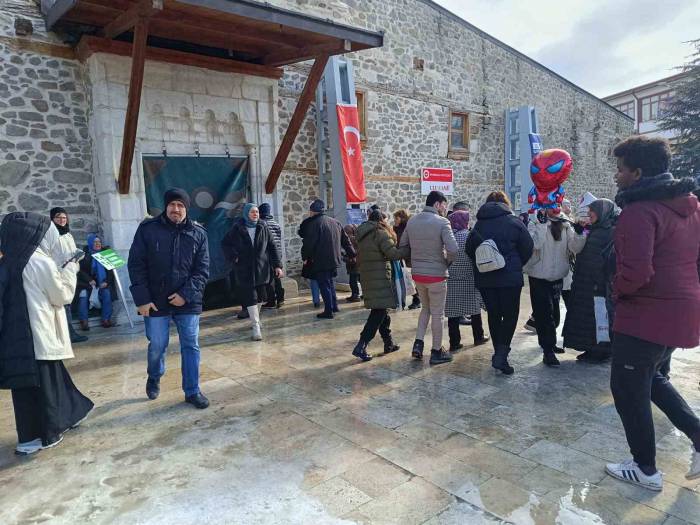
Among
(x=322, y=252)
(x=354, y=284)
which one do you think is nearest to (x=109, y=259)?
(x=322, y=252)

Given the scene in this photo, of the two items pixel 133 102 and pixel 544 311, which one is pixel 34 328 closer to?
pixel 133 102

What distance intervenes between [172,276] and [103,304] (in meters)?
3.55

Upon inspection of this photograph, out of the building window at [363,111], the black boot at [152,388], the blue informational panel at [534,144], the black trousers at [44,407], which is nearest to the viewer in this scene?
the black trousers at [44,407]

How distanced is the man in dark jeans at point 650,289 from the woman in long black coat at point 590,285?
1.74m

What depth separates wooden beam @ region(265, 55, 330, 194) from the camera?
7264mm

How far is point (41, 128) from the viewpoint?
6.57 metres

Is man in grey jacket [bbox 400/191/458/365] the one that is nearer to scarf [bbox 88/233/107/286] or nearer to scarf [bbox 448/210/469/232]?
scarf [bbox 448/210/469/232]

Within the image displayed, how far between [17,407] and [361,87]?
8.84 meters

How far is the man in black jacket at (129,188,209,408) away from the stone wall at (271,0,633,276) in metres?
5.24

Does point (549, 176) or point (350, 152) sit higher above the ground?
point (350, 152)

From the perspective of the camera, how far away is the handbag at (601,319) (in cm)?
419

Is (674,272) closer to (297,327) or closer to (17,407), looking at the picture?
(17,407)

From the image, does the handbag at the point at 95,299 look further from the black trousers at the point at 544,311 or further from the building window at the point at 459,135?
the building window at the point at 459,135

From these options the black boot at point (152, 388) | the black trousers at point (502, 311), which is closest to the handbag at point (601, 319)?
the black trousers at point (502, 311)
